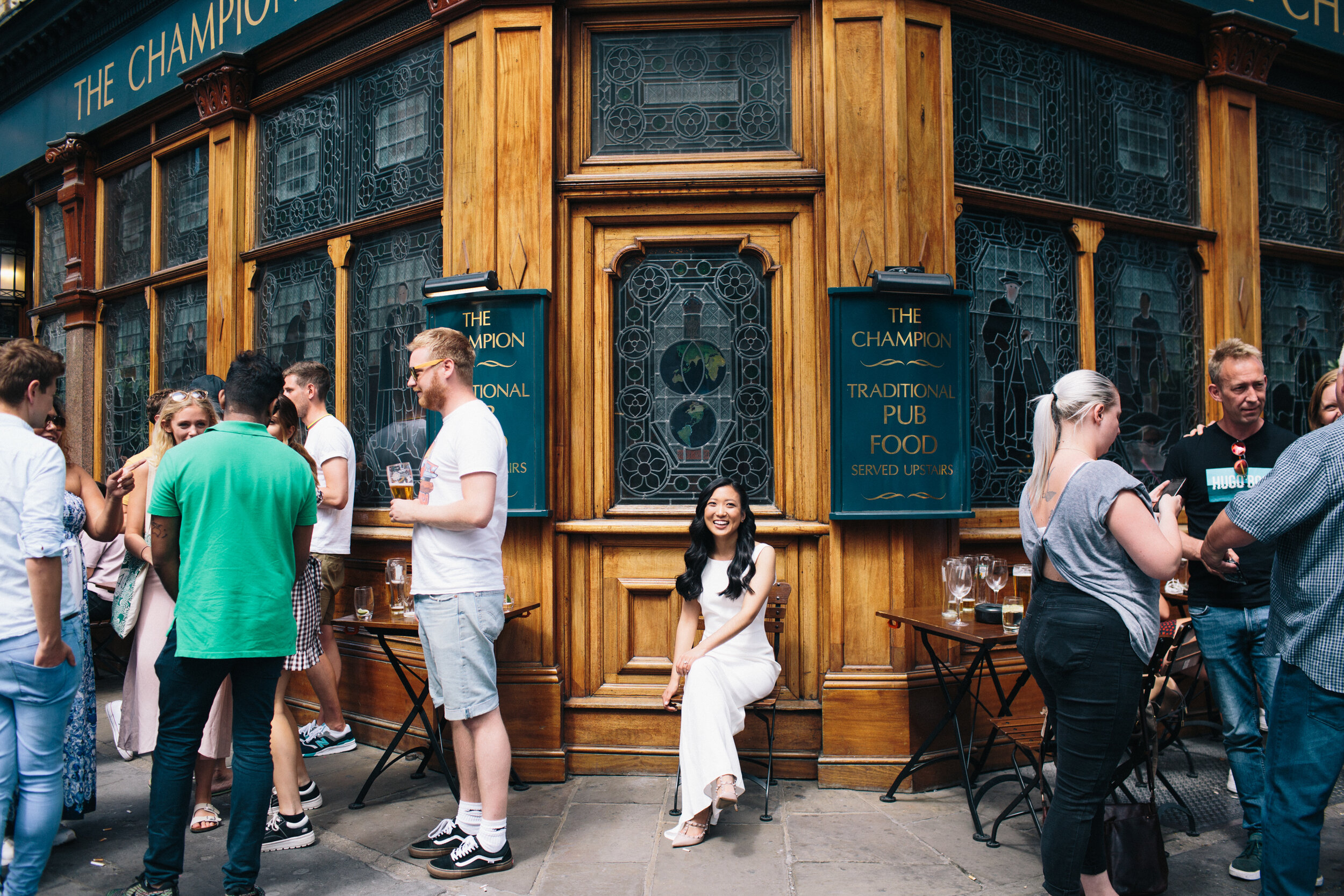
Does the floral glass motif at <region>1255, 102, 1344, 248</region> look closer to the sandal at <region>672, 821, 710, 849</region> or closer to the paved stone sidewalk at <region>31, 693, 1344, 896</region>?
the paved stone sidewalk at <region>31, 693, 1344, 896</region>

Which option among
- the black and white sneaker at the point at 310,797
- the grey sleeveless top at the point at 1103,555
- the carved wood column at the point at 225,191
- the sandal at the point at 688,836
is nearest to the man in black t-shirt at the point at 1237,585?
the grey sleeveless top at the point at 1103,555

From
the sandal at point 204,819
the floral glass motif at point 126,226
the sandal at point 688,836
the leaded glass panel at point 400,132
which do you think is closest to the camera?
the sandal at point 688,836

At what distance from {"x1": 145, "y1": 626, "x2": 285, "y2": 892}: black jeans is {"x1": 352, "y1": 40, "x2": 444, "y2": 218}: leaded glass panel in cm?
303

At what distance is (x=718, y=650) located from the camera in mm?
3914

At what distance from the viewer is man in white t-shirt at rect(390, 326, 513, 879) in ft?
10.9

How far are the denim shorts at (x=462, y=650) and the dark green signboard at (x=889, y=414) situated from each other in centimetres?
187

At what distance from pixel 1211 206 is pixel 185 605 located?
20.4 feet

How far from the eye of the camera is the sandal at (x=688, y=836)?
3570 mm

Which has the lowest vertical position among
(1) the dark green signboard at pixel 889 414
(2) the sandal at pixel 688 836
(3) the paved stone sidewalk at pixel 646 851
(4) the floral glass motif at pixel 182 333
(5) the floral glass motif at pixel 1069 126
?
(3) the paved stone sidewalk at pixel 646 851

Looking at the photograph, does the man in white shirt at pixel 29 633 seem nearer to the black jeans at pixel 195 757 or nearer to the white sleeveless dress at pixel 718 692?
the black jeans at pixel 195 757

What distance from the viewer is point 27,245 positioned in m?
9.65

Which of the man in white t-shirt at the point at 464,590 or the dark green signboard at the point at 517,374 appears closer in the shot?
the man in white t-shirt at the point at 464,590

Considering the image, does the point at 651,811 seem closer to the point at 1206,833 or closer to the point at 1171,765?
the point at 1206,833

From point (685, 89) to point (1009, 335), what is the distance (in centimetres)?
230
